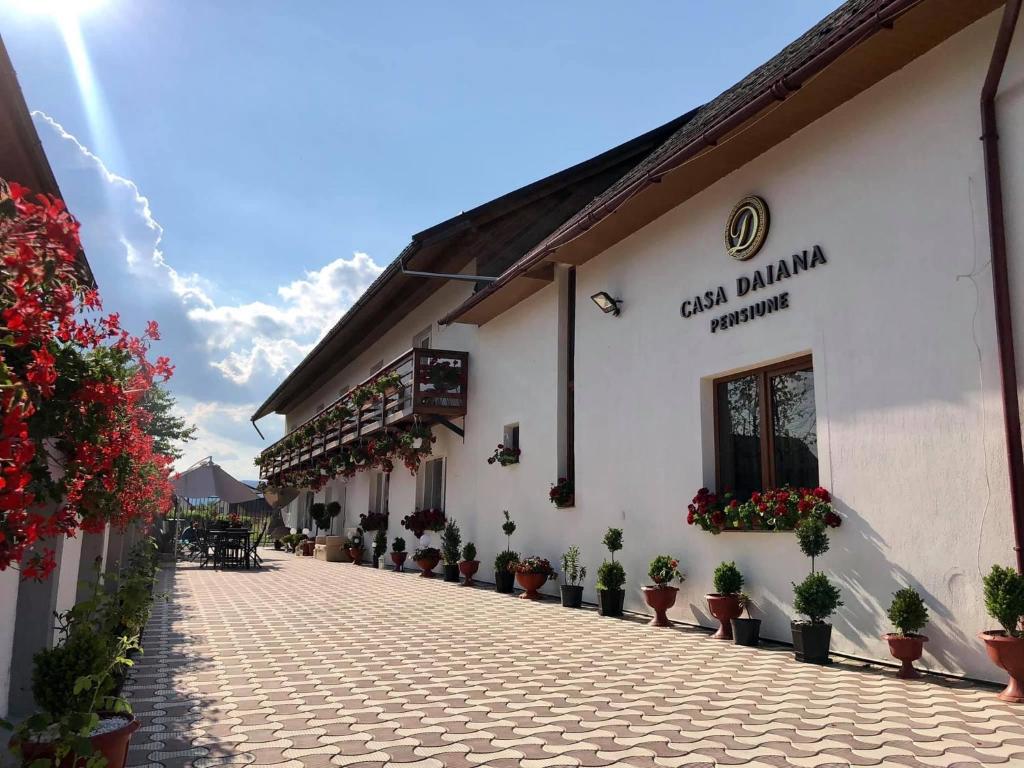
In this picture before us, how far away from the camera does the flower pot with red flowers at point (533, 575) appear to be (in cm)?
1194

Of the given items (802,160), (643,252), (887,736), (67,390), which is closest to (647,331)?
(643,252)

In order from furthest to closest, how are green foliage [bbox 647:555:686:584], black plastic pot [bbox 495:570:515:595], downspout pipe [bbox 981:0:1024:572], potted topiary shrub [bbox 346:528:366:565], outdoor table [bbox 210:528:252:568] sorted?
potted topiary shrub [bbox 346:528:366:565]
outdoor table [bbox 210:528:252:568]
black plastic pot [bbox 495:570:515:595]
green foliage [bbox 647:555:686:584]
downspout pipe [bbox 981:0:1024:572]

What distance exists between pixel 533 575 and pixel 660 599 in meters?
3.11

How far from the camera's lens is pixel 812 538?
7062 millimetres

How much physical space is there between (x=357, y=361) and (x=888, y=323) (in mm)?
21897

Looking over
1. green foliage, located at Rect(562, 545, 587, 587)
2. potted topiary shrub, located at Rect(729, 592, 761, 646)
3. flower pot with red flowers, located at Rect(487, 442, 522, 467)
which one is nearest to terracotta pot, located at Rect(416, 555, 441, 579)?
flower pot with red flowers, located at Rect(487, 442, 522, 467)

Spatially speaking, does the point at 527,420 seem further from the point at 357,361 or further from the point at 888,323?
the point at 357,361

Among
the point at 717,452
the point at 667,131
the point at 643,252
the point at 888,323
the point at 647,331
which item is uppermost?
the point at 667,131

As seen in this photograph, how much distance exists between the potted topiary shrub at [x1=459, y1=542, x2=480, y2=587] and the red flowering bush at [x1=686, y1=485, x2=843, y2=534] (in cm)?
587

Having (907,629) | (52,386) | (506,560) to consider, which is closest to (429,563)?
(506,560)

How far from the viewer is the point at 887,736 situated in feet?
14.6

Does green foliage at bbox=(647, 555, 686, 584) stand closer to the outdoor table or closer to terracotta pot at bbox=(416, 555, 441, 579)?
terracotta pot at bbox=(416, 555, 441, 579)

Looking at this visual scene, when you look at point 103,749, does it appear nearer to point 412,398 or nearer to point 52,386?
point 52,386

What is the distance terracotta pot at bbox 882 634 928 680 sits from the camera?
609 centimetres
